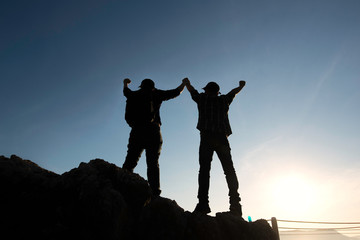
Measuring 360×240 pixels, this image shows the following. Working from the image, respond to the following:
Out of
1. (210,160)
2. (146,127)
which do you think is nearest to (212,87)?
(210,160)

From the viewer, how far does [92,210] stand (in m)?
3.27

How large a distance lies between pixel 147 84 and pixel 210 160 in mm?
2309

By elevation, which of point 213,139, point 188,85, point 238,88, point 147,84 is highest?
point 238,88

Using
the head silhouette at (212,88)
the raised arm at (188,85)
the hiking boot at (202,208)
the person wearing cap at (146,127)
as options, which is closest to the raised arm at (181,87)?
the raised arm at (188,85)

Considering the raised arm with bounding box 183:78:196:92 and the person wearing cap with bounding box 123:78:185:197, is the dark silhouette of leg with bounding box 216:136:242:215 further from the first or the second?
the raised arm with bounding box 183:78:196:92

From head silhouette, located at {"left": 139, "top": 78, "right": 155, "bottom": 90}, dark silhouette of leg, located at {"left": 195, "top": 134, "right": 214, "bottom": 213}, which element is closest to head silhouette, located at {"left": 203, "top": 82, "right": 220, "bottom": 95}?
dark silhouette of leg, located at {"left": 195, "top": 134, "right": 214, "bottom": 213}

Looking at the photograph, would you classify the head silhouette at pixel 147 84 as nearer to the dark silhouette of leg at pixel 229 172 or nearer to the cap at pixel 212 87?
the cap at pixel 212 87

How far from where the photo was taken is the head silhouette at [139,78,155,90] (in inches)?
228

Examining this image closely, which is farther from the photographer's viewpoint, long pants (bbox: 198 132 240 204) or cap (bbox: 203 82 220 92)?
cap (bbox: 203 82 220 92)

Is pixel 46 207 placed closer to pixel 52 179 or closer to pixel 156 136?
pixel 52 179

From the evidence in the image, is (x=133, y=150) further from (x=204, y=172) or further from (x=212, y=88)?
(x=212, y=88)

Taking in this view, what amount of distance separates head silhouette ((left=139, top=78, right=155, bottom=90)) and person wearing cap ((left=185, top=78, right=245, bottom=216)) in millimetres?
1037

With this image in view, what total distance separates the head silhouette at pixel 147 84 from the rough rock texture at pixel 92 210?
7.24 ft

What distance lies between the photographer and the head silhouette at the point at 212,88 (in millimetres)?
6043
